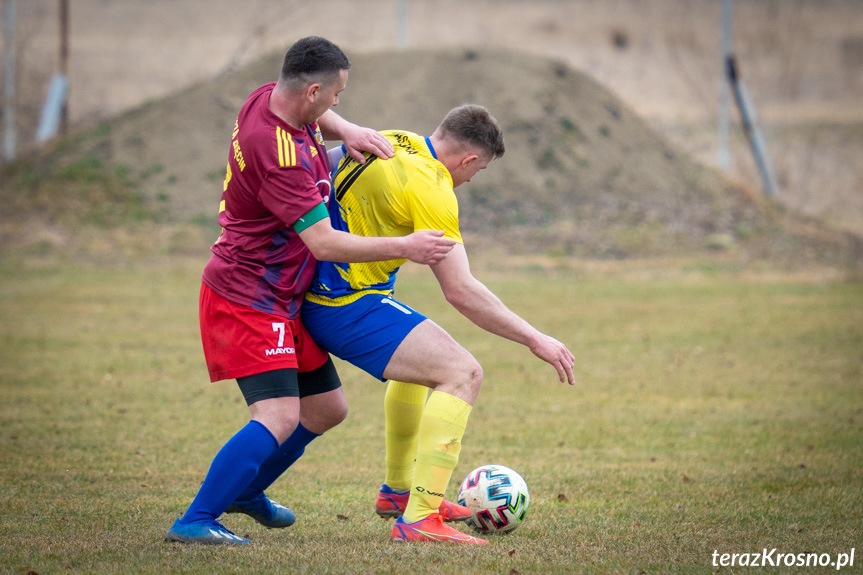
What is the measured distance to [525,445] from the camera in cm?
748

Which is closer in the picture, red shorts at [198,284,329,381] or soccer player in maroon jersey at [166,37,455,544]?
soccer player in maroon jersey at [166,37,455,544]

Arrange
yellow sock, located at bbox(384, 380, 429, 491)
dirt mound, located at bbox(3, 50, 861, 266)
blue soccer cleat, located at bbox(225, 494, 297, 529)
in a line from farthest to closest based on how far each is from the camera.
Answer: dirt mound, located at bbox(3, 50, 861, 266) < yellow sock, located at bbox(384, 380, 429, 491) < blue soccer cleat, located at bbox(225, 494, 297, 529)

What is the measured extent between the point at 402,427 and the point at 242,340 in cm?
118

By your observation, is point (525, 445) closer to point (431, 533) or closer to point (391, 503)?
point (391, 503)

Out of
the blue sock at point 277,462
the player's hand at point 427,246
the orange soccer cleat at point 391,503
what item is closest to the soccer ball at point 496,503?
the orange soccer cleat at point 391,503

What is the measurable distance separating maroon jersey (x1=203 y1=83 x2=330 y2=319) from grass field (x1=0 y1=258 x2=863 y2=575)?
4.10 feet

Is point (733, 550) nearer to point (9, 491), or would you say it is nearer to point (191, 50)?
point (9, 491)

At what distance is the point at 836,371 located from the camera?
1095 centimetres

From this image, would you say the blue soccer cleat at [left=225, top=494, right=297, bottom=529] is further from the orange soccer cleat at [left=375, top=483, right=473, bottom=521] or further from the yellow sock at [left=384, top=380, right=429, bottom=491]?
the yellow sock at [left=384, top=380, right=429, bottom=491]

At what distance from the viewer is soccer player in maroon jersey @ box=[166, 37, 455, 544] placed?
4.03m

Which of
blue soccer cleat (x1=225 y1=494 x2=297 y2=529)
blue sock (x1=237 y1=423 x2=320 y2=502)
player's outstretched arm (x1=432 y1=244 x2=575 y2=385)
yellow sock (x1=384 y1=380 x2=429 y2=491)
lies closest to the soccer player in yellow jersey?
player's outstretched arm (x1=432 y1=244 x2=575 y2=385)

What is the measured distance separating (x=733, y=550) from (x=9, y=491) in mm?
4330

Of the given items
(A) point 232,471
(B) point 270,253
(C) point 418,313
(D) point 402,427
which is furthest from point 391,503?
(B) point 270,253

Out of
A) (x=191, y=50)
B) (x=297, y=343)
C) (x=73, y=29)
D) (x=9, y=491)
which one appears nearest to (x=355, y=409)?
(x=9, y=491)
